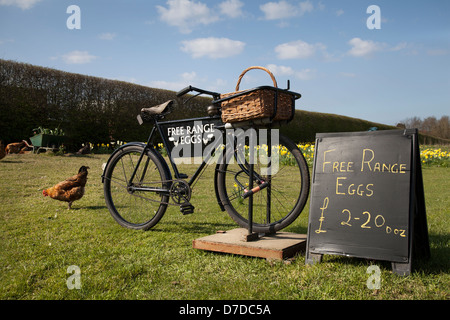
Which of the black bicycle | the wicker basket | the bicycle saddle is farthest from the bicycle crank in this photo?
the wicker basket

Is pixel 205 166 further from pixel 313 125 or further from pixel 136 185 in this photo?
pixel 313 125

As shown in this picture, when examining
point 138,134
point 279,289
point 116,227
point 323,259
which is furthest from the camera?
point 138,134

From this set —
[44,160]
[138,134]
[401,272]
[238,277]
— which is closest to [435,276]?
[401,272]

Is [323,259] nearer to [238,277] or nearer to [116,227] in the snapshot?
[238,277]

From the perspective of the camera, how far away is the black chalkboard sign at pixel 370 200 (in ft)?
7.91

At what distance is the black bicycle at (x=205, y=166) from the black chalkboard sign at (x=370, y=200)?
0.28 m

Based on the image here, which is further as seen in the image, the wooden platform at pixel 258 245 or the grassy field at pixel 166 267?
the wooden platform at pixel 258 245

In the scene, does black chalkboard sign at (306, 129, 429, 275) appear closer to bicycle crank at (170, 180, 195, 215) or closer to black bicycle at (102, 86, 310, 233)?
black bicycle at (102, 86, 310, 233)

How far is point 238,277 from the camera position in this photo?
2.46 metres

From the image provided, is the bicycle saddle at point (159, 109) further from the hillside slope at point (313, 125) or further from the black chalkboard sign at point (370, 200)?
the hillside slope at point (313, 125)

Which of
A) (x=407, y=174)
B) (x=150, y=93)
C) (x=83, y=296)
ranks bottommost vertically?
(x=83, y=296)

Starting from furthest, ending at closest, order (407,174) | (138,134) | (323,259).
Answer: (138,134) < (323,259) < (407,174)

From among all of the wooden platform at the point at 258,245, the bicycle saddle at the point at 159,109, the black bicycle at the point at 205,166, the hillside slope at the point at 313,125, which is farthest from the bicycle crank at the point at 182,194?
the hillside slope at the point at 313,125

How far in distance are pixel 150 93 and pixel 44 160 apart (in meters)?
5.24
